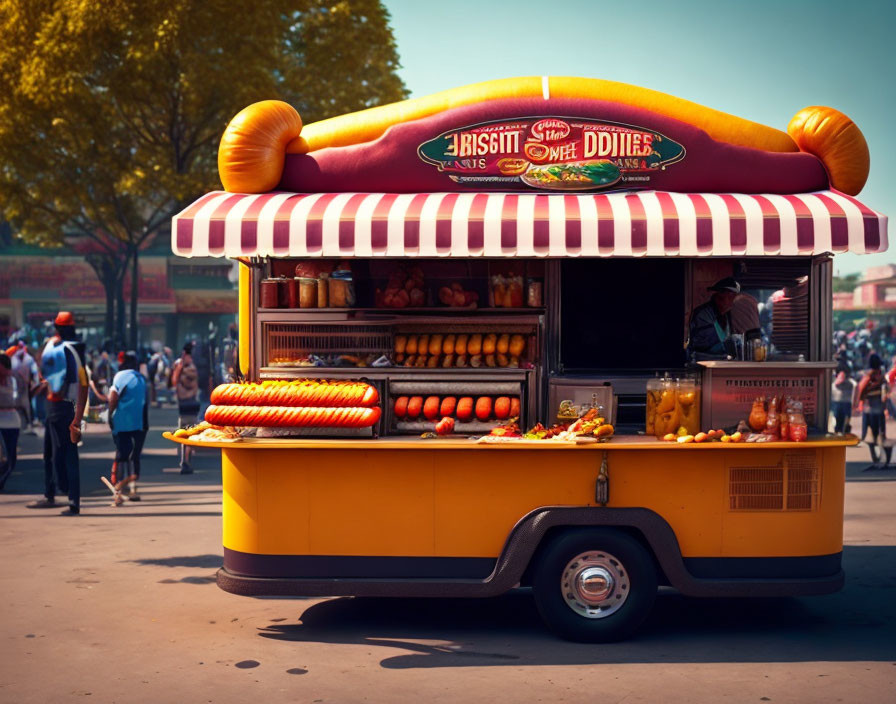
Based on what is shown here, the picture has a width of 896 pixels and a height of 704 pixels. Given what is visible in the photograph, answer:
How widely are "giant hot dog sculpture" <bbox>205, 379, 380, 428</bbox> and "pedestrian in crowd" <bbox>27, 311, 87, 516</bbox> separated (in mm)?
4555

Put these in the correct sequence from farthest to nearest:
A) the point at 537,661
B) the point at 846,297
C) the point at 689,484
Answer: the point at 846,297 → the point at 689,484 → the point at 537,661

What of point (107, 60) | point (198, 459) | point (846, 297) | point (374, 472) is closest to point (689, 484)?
point (374, 472)

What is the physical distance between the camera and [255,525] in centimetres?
753

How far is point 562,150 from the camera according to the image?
803cm

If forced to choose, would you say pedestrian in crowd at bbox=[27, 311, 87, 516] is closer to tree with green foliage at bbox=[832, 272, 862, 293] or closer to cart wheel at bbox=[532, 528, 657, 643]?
cart wheel at bbox=[532, 528, 657, 643]

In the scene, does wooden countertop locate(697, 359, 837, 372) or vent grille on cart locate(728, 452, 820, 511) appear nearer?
vent grille on cart locate(728, 452, 820, 511)

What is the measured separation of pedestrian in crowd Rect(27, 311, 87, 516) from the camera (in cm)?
1205

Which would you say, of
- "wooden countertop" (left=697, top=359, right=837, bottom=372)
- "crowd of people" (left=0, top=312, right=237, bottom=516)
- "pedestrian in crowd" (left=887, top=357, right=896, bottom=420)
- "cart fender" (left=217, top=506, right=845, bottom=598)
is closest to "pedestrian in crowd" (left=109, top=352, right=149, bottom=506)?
"crowd of people" (left=0, top=312, right=237, bottom=516)

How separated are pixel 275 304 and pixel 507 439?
90.6 inches

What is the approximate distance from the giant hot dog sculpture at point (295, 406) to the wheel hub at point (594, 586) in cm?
171

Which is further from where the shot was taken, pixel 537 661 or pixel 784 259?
pixel 784 259

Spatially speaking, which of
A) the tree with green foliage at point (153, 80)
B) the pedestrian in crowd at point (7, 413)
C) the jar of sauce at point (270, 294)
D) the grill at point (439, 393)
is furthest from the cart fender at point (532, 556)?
the tree with green foliage at point (153, 80)

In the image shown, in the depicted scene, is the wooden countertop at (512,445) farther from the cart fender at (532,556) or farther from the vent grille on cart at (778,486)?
the cart fender at (532,556)

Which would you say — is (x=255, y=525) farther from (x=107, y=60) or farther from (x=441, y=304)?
(x=107, y=60)
